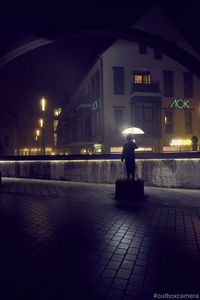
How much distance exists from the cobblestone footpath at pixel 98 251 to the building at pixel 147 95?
53.8ft

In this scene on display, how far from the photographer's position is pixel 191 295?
2.39m

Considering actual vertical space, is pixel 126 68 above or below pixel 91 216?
above

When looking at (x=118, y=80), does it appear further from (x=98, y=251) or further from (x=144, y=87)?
(x=98, y=251)

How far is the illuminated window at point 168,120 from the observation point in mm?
23969

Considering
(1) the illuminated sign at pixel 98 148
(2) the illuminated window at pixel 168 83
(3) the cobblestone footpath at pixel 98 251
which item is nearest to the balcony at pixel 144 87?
(2) the illuminated window at pixel 168 83

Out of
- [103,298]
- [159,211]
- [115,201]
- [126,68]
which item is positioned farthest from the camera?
[126,68]

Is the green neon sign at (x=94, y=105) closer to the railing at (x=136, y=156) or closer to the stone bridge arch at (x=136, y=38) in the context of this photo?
the railing at (x=136, y=156)

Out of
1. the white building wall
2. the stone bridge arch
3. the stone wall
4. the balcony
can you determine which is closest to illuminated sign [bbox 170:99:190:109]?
the white building wall

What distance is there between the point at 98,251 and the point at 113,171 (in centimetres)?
718

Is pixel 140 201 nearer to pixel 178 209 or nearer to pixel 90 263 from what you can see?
pixel 178 209

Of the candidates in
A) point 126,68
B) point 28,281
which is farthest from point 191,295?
point 126,68

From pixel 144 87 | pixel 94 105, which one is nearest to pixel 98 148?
pixel 94 105

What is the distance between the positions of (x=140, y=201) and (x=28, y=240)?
13.6 ft

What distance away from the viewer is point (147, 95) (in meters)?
22.7
